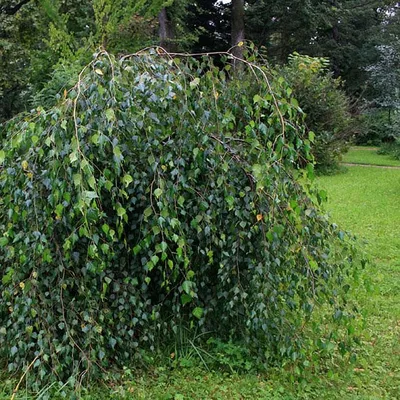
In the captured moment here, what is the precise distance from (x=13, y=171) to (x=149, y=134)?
70 cm

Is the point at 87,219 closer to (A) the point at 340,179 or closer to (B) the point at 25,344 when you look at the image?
(B) the point at 25,344

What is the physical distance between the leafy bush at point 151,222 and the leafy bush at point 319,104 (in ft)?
25.9

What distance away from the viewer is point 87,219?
6.46 feet

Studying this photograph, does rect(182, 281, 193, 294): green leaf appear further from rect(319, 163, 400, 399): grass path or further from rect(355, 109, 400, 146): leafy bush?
rect(355, 109, 400, 146): leafy bush

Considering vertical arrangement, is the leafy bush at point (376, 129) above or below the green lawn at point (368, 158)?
above

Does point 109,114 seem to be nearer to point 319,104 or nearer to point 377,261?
point 377,261

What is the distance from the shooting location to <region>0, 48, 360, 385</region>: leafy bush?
2.18 metres

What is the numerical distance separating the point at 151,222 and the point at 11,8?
41.0 feet

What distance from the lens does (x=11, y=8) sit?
1248 cm

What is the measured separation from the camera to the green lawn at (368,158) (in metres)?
13.6

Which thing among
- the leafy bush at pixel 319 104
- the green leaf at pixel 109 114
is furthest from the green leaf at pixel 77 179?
the leafy bush at pixel 319 104

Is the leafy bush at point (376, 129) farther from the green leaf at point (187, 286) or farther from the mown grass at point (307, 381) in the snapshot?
the green leaf at point (187, 286)

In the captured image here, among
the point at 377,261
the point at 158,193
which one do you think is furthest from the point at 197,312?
the point at 377,261

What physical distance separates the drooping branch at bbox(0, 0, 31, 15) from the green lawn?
32.9 feet
